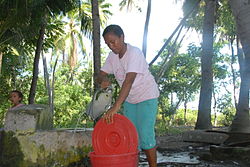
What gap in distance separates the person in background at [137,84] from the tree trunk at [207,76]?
745 cm

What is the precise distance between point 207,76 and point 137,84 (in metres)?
7.95

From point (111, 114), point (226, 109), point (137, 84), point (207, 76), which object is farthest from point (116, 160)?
point (226, 109)

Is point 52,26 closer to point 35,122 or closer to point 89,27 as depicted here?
point 89,27

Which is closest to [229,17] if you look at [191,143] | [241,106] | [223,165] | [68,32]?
[241,106]

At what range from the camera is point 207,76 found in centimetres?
1008

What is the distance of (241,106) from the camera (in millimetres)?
8875

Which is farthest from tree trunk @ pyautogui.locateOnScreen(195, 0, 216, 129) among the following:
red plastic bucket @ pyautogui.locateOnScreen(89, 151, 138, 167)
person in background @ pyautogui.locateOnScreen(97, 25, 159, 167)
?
red plastic bucket @ pyautogui.locateOnScreen(89, 151, 138, 167)

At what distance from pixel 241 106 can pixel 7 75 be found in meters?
12.7

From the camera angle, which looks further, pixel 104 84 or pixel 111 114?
pixel 104 84

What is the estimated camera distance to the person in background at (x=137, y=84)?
2.43 m

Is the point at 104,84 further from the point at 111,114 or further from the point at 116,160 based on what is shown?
the point at 116,160

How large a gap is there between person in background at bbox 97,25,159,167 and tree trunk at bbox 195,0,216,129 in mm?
7451

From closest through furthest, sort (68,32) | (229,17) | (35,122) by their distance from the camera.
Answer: (35,122) < (229,17) < (68,32)

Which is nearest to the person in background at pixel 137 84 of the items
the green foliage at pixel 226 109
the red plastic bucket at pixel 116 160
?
the red plastic bucket at pixel 116 160
